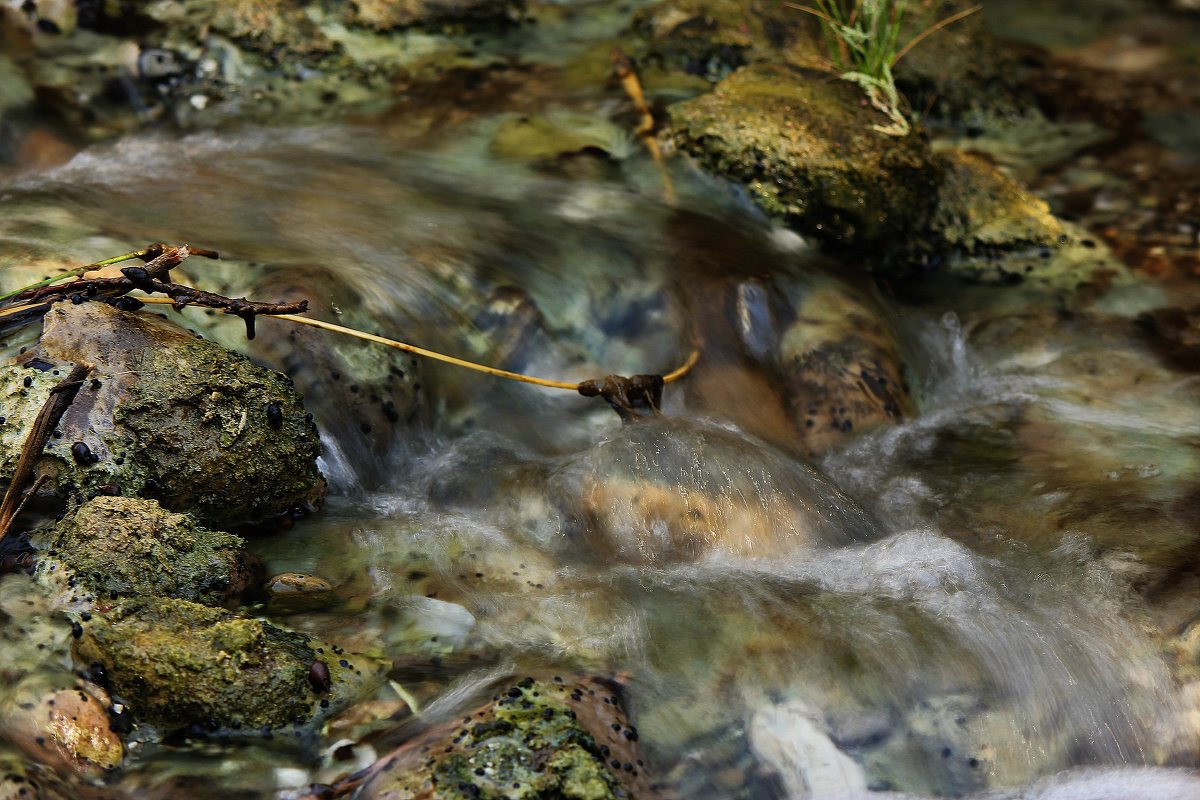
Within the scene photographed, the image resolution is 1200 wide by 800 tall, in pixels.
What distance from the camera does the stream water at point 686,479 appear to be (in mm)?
3137

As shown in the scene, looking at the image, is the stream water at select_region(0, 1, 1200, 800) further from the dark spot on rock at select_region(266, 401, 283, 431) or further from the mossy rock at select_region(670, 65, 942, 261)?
the dark spot on rock at select_region(266, 401, 283, 431)

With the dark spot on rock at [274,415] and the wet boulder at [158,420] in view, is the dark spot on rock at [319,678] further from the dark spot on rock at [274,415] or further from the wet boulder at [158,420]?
the dark spot on rock at [274,415]

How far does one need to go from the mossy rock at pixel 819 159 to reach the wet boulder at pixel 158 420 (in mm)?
2514

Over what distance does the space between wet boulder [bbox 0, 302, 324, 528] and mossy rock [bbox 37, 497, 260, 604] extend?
0.15 metres

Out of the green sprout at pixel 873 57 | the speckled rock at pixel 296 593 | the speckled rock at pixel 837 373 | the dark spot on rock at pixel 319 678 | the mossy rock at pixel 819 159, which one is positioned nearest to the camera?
the dark spot on rock at pixel 319 678

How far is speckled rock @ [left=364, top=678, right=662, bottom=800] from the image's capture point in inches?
103

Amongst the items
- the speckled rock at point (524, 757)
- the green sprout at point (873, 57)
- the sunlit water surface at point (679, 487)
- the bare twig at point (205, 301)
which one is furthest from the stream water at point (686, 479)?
the green sprout at point (873, 57)

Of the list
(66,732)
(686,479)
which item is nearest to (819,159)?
(686,479)

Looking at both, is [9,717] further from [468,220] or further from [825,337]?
[825,337]

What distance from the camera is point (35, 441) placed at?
10.3 feet

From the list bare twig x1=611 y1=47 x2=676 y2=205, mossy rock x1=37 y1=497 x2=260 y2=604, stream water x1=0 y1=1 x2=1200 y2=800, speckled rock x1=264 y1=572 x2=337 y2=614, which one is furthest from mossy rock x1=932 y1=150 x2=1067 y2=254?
mossy rock x1=37 y1=497 x2=260 y2=604

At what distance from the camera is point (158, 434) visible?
129 inches

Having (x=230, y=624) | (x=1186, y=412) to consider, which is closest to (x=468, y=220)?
(x=230, y=624)

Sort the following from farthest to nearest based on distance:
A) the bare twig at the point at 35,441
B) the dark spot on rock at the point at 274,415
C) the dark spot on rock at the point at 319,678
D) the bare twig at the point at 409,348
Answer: the bare twig at the point at 409,348 < the dark spot on rock at the point at 274,415 < the bare twig at the point at 35,441 < the dark spot on rock at the point at 319,678
